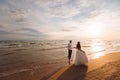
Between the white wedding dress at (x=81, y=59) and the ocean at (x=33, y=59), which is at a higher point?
the white wedding dress at (x=81, y=59)

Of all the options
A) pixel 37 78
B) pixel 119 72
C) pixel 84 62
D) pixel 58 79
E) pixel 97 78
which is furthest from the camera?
pixel 84 62

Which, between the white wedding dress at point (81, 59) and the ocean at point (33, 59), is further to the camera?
the ocean at point (33, 59)

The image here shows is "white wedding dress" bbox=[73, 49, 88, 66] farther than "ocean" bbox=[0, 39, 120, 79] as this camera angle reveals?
No

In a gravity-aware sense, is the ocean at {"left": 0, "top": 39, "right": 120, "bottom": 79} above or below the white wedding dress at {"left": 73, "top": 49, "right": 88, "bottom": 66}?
below

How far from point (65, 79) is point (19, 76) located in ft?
11.8

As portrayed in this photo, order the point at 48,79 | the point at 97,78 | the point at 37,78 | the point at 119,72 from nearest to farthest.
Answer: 1. the point at 97,78
2. the point at 119,72
3. the point at 48,79
4. the point at 37,78

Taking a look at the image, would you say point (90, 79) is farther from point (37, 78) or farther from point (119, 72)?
point (37, 78)

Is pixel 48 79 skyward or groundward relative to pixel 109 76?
groundward

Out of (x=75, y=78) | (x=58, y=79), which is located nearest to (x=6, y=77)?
(x=58, y=79)

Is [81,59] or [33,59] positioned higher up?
[81,59]

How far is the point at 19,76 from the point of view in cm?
908

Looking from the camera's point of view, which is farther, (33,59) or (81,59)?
(33,59)

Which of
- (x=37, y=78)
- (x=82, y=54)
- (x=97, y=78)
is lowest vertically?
(x=37, y=78)

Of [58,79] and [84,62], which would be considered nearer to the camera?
[58,79]
